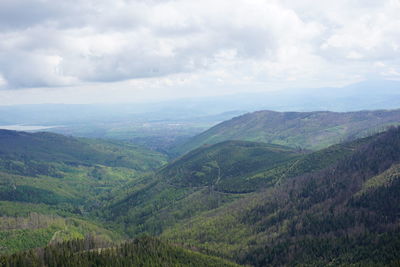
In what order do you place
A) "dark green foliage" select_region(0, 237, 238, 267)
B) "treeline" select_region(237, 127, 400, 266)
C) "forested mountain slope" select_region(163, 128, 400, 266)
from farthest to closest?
"forested mountain slope" select_region(163, 128, 400, 266), "treeline" select_region(237, 127, 400, 266), "dark green foliage" select_region(0, 237, 238, 267)

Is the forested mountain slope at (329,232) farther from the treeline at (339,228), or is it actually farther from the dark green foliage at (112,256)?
the dark green foliage at (112,256)

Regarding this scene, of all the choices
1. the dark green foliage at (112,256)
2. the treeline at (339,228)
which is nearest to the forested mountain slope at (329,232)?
the treeline at (339,228)

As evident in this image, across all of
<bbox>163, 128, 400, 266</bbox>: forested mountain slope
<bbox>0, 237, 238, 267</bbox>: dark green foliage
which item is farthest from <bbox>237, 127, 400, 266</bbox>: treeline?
<bbox>0, 237, 238, 267</bbox>: dark green foliage

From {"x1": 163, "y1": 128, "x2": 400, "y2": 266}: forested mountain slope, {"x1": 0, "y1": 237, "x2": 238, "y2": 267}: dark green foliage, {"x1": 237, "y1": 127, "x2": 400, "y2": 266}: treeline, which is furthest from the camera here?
{"x1": 163, "y1": 128, "x2": 400, "y2": 266}: forested mountain slope

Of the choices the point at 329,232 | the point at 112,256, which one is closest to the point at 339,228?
the point at 329,232

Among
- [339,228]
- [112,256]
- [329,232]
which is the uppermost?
[112,256]

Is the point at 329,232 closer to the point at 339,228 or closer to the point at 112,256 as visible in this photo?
the point at 339,228

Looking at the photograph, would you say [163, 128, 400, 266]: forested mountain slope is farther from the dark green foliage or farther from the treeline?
the dark green foliage

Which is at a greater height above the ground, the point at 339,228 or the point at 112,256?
the point at 112,256
